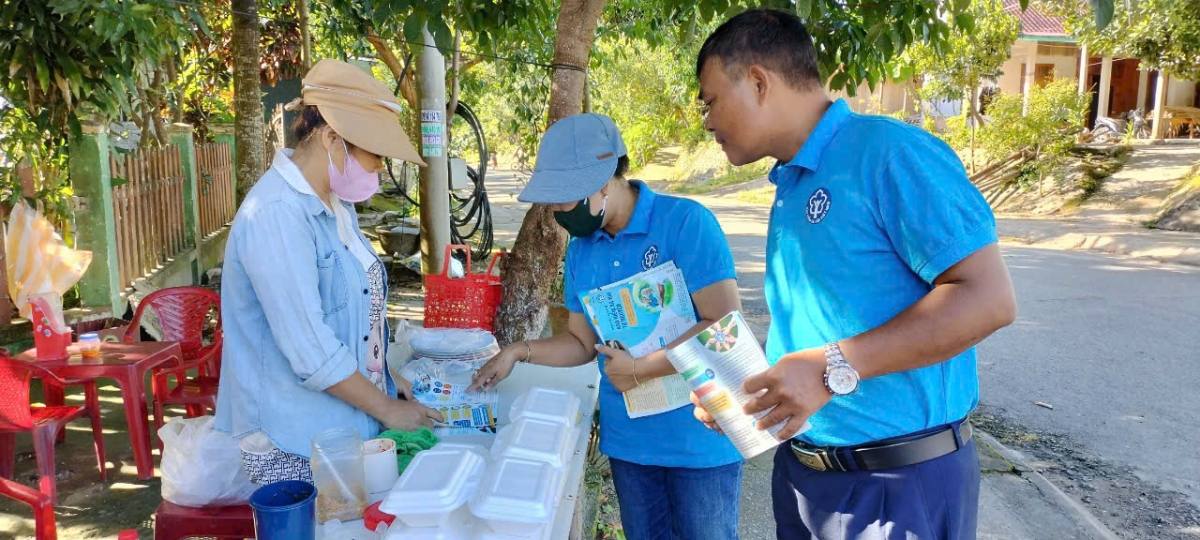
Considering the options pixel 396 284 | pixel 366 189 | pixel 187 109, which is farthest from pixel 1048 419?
pixel 187 109

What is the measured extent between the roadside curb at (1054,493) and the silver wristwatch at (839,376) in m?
3.19

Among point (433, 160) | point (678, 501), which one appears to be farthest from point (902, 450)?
point (433, 160)

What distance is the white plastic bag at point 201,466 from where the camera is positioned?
2078 millimetres

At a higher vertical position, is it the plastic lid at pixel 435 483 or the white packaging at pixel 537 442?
the plastic lid at pixel 435 483

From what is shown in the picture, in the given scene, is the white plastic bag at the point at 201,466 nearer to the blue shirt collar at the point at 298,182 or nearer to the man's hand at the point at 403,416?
the man's hand at the point at 403,416

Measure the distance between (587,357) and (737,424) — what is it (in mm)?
1129

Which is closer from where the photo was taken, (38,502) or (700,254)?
(700,254)

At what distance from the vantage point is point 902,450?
1.52 meters

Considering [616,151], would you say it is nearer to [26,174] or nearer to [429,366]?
[429,366]

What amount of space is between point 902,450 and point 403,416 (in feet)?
4.10

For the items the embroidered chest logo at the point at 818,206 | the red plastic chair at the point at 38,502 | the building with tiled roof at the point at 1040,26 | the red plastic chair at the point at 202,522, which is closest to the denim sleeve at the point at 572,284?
the embroidered chest logo at the point at 818,206

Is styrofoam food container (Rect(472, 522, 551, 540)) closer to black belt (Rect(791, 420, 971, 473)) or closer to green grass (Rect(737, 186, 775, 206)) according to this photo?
black belt (Rect(791, 420, 971, 473))

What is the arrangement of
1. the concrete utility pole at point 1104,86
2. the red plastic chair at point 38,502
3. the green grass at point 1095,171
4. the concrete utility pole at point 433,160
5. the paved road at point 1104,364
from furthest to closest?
1. the concrete utility pole at point 1104,86
2. the green grass at point 1095,171
3. the concrete utility pole at point 433,160
4. the paved road at point 1104,364
5. the red plastic chair at point 38,502

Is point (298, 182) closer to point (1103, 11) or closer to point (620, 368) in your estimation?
point (620, 368)
